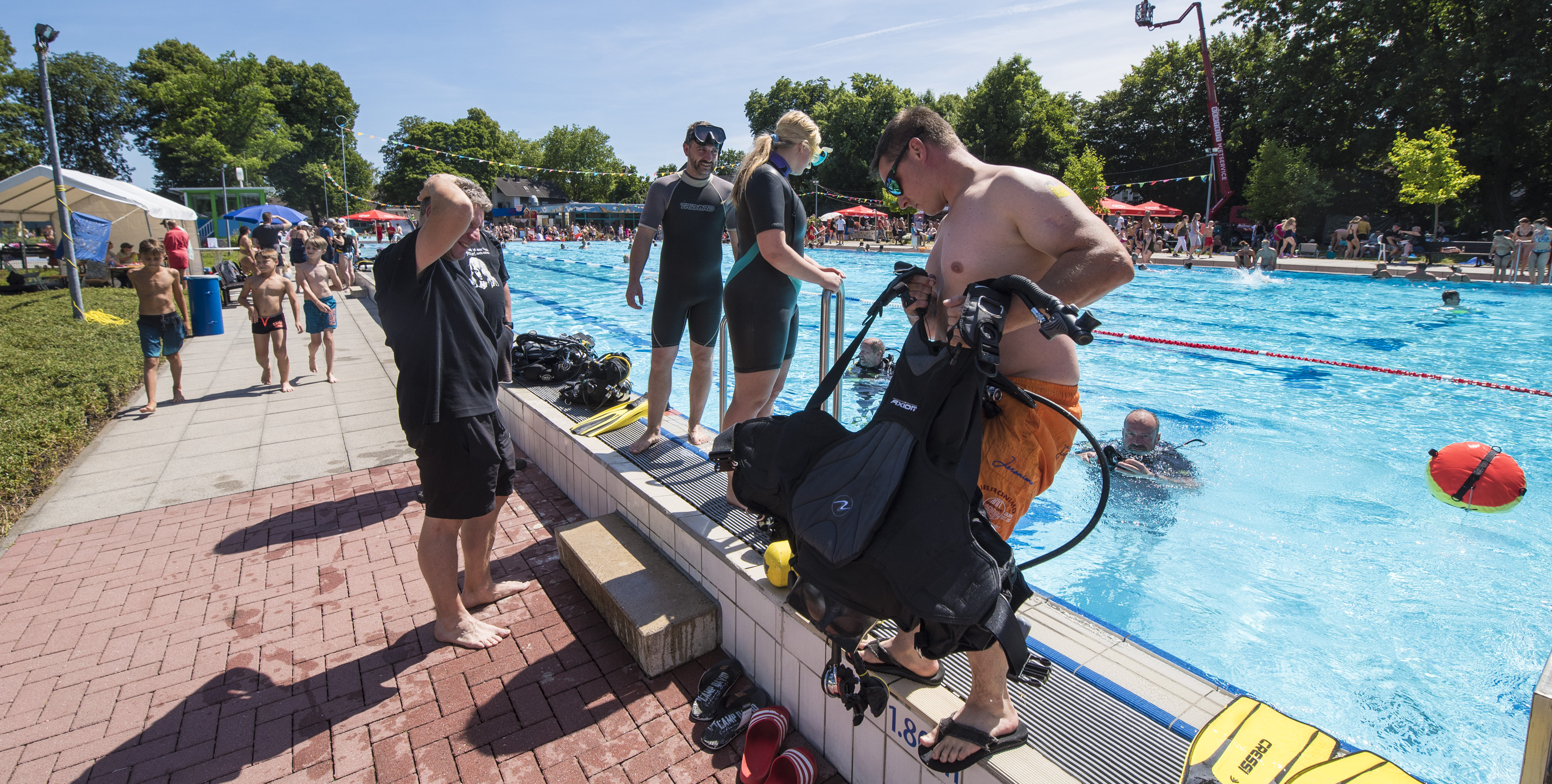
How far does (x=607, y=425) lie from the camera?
4.28 m

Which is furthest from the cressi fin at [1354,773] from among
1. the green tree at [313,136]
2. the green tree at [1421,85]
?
the green tree at [313,136]

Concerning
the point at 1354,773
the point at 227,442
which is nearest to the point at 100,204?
the point at 227,442

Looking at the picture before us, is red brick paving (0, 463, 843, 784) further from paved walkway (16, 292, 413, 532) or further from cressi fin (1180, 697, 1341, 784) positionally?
cressi fin (1180, 697, 1341, 784)

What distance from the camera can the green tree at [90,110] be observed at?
5006 centimetres

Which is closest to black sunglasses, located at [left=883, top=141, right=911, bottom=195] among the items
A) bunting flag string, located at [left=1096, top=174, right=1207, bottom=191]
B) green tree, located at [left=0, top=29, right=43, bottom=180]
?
bunting flag string, located at [left=1096, top=174, right=1207, bottom=191]

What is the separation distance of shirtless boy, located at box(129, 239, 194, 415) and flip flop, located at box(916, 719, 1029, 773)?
24.5 feet

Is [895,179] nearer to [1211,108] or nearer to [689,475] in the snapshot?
[689,475]

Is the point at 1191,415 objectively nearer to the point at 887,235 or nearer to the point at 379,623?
the point at 379,623

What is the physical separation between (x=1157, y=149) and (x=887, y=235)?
1876cm

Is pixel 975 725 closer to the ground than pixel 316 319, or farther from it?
closer to the ground

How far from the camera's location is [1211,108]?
Answer: 3416 centimetres

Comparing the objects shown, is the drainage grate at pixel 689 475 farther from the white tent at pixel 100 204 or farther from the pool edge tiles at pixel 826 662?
the white tent at pixel 100 204

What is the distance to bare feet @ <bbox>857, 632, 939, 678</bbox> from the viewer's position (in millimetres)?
2012

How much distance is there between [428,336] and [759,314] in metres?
1.35
